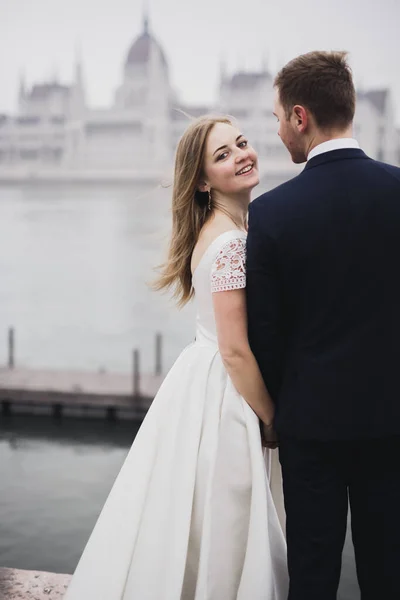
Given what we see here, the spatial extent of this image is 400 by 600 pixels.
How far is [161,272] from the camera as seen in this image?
5.31 ft

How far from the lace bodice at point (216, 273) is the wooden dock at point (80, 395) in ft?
28.1

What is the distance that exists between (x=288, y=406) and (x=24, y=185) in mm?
41926

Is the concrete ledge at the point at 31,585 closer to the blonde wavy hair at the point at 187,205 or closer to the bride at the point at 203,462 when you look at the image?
the bride at the point at 203,462

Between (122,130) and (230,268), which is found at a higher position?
(230,268)

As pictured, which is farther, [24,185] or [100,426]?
[24,185]

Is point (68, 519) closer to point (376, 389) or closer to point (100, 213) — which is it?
point (376, 389)

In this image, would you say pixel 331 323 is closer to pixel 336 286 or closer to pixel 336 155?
pixel 336 286

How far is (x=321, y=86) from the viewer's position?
1151 mm

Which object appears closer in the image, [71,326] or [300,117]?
[300,117]

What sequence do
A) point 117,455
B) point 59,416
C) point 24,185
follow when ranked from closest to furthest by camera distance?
point 117,455
point 59,416
point 24,185

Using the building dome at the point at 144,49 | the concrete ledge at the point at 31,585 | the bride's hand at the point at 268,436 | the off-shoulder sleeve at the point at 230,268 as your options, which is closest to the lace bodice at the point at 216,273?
the off-shoulder sleeve at the point at 230,268

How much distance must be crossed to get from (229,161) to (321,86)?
0.35 meters

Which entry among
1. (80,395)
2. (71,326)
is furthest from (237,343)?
(71,326)

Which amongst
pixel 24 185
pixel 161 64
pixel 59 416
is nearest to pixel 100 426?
pixel 59 416
